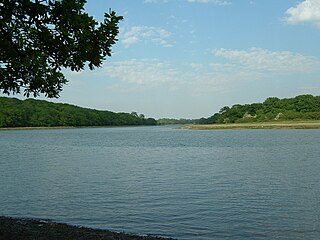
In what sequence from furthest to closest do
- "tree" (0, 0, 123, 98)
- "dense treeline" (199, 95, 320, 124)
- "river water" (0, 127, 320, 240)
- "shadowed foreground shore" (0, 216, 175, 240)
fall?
"dense treeline" (199, 95, 320, 124) → "river water" (0, 127, 320, 240) → "shadowed foreground shore" (0, 216, 175, 240) → "tree" (0, 0, 123, 98)

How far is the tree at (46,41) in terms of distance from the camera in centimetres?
819

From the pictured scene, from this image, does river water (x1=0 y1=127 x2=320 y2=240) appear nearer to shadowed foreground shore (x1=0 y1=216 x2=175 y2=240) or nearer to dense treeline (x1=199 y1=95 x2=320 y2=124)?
shadowed foreground shore (x1=0 y1=216 x2=175 y2=240)

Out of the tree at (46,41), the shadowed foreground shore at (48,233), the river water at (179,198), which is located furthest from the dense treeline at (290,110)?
the tree at (46,41)

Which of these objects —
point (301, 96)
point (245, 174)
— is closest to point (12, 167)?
point (245, 174)

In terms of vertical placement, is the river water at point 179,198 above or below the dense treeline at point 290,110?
below

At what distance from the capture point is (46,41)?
8.74 metres

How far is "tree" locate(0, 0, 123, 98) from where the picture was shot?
8.19 metres

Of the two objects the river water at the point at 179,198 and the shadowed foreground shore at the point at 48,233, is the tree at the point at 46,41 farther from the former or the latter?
the river water at the point at 179,198

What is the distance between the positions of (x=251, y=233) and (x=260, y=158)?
2774 cm

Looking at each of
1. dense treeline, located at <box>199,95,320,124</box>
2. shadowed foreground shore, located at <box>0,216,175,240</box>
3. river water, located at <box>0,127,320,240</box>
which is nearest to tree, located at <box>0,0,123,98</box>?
shadowed foreground shore, located at <box>0,216,175,240</box>

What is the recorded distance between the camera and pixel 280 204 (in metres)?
20.2

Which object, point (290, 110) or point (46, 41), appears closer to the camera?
point (46, 41)

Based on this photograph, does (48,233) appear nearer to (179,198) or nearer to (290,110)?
(179,198)

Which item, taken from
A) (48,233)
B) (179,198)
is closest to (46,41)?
(48,233)
